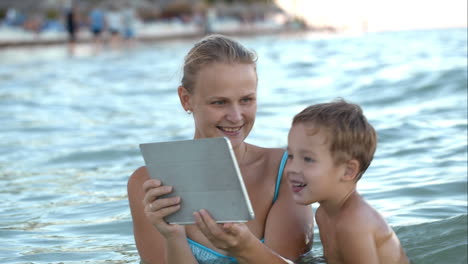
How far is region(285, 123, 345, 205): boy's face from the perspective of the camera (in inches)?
142

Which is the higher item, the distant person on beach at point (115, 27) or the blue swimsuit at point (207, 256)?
the blue swimsuit at point (207, 256)

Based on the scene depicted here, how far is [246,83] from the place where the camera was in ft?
12.2

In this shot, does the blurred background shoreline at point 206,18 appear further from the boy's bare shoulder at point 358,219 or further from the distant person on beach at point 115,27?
the boy's bare shoulder at point 358,219

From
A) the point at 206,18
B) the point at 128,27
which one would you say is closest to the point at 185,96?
the point at 128,27

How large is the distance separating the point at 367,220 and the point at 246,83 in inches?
33.8

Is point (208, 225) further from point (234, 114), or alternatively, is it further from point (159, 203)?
point (234, 114)

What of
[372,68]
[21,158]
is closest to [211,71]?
[21,158]

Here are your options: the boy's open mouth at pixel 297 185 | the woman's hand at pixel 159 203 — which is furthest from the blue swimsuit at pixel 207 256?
the woman's hand at pixel 159 203

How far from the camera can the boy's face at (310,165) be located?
362cm

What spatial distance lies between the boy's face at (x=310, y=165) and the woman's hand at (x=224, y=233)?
18.3 inches

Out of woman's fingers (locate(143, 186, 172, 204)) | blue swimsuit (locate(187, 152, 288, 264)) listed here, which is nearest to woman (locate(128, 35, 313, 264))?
blue swimsuit (locate(187, 152, 288, 264))

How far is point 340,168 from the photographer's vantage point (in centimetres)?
370

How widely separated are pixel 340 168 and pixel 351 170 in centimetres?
7

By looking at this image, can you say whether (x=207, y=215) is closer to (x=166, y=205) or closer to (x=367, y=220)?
(x=166, y=205)
